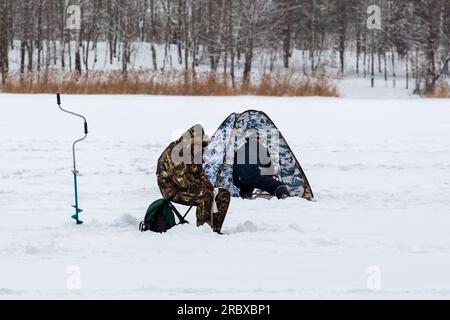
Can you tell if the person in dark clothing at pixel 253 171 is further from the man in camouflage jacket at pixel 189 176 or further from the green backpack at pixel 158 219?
the green backpack at pixel 158 219

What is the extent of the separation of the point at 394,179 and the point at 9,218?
4.89 metres

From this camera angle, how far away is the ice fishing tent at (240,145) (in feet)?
26.7

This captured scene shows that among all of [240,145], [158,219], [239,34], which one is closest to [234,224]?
[158,219]

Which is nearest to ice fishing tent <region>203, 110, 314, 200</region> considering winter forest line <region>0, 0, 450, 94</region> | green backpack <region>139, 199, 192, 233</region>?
green backpack <region>139, 199, 192, 233</region>

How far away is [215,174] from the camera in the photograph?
8.23m

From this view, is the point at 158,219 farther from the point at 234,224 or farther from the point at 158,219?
the point at 234,224

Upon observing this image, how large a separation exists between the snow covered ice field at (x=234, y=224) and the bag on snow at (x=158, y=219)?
0.10 metres

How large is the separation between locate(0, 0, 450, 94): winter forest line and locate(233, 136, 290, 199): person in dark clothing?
2324 centimetres

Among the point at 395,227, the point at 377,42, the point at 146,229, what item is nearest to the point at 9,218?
the point at 146,229

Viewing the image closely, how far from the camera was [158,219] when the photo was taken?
6.30m

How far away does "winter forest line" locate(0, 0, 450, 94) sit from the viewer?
3494cm

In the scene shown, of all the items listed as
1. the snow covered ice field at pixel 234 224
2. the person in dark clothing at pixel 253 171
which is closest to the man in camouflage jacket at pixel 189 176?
the snow covered ice field at pixel 234 224
